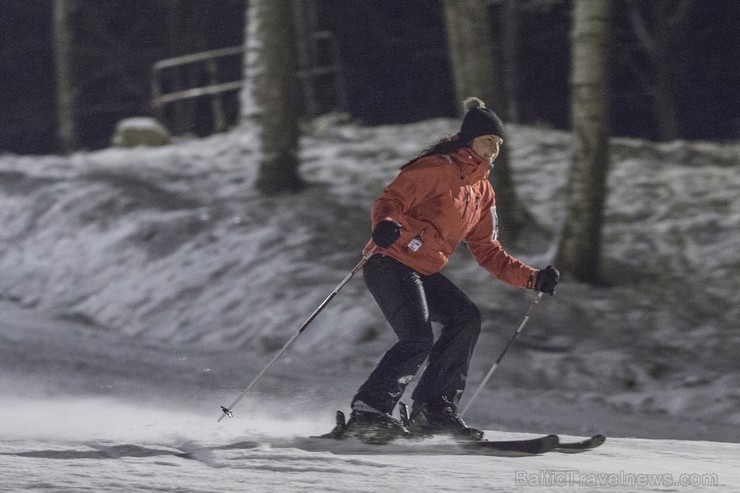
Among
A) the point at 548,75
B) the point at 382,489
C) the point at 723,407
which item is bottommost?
the point at 382,489

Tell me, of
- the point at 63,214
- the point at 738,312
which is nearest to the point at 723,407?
the point at 738,312

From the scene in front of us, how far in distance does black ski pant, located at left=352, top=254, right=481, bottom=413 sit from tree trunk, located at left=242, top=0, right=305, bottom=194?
8.00 m

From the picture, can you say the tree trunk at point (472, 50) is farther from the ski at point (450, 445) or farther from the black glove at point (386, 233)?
the black glove at point (386, 233)

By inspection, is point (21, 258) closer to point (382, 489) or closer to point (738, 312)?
point (738, 312)

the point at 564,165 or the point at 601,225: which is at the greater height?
the point at 564,165

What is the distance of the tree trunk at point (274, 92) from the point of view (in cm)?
1376

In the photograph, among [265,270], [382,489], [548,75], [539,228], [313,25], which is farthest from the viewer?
[548,75]

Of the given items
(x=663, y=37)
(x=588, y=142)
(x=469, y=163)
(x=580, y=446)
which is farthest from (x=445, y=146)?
(x=663, y=37)

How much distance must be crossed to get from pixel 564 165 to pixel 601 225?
4701 mm

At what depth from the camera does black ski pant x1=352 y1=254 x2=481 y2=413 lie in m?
5.95

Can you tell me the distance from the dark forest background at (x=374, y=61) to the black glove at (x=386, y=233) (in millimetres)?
18625

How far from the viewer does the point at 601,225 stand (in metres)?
11.2

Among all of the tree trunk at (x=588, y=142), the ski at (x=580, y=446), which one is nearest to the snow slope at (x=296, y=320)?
the ski at (x=580, y=446)

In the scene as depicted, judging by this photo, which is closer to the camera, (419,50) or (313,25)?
(313,25)
